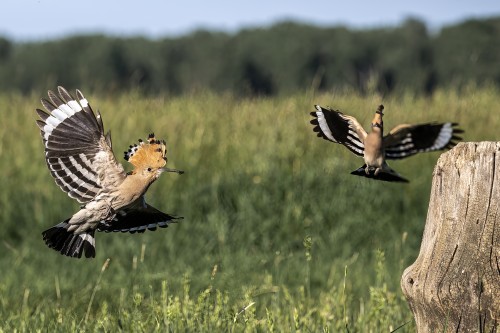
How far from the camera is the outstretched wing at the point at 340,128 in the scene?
1.87 m

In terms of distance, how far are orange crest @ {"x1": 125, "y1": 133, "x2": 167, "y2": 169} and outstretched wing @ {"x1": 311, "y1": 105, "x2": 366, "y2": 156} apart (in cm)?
35

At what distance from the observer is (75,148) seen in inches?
77.6

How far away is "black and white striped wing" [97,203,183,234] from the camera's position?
6.24ft

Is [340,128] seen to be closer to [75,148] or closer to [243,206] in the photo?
[75,148]

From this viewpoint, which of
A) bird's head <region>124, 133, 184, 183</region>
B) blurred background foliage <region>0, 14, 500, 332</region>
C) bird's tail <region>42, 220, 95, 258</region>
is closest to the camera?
bird's head <region>124, 133, 184, 183</region>

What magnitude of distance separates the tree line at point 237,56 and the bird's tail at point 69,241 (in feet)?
146

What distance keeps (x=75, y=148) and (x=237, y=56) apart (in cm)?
5274

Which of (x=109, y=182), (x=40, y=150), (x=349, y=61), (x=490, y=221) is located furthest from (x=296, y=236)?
(x=349, y=61)

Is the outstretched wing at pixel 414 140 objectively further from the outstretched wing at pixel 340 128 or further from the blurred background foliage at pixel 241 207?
the blurred background foliage at pixel 241 207

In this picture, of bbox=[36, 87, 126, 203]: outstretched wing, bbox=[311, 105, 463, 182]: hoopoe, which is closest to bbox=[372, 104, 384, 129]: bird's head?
bbox=[311, 105, 463, 182]: hoopoe

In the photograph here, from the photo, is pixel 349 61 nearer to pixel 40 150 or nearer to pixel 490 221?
pixel 40 150

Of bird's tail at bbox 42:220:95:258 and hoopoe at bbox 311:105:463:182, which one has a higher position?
hoopoe at bbox 311:105:463:182

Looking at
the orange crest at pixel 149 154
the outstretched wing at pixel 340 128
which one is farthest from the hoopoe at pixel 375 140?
the orange crest at pixel 149 154

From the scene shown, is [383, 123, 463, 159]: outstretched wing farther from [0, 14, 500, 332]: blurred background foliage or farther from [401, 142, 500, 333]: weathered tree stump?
[0, 14, 500, 332]: blurred background foliage
